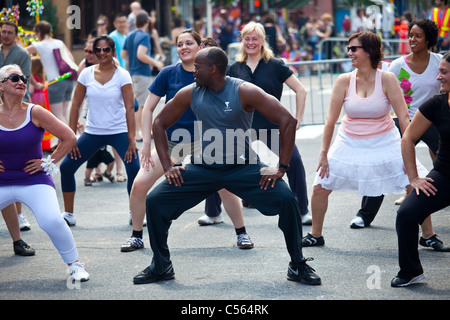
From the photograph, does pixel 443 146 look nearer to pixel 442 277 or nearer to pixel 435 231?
pixel 442 277

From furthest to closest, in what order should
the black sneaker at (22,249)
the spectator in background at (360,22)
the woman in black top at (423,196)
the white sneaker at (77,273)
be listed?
the spectator in background at (360,22)
the black sneaker at (22,249)
the white sneaker at (77,273)
the woman in black top at (423,196)

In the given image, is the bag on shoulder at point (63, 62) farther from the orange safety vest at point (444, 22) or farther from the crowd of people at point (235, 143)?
the orange safety vest at point (444, 22)

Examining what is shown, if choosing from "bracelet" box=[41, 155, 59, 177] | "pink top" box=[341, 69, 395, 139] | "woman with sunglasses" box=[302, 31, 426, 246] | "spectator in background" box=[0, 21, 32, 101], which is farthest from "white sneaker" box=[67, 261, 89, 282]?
"spectator in background" box=[0, 21, 32, 101]

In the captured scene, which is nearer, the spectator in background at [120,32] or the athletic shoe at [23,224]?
the athletic shoe at [23,224]

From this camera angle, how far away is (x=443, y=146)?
233 inches

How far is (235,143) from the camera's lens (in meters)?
5.92

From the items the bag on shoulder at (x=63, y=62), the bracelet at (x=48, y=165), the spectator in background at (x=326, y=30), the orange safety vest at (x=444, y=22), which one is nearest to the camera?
the bracelet at (x=48, y=165)

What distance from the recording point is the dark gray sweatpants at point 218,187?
19.3ft

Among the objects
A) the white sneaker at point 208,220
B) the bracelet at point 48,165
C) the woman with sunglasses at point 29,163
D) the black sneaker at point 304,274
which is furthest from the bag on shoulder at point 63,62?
the black sneaker at point 304,274

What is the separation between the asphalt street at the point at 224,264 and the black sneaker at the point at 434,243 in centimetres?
6

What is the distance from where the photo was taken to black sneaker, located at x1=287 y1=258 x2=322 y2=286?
5.96 meters

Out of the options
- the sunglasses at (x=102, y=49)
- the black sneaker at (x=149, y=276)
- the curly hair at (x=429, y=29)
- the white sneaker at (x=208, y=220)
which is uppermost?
the curly hair at (x=429, y=29)

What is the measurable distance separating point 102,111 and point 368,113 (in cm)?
272
